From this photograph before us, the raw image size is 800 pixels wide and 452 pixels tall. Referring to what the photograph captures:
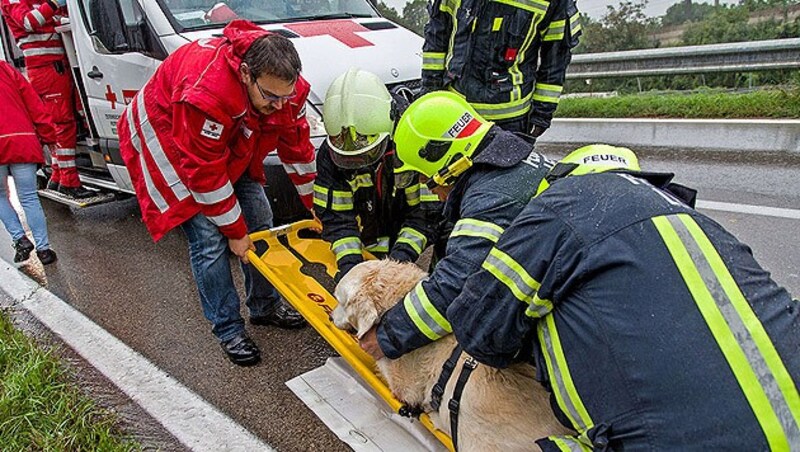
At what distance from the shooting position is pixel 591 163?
5.97 ft

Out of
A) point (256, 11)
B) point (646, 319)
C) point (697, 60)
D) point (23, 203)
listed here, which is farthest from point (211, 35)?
point (697, 60)

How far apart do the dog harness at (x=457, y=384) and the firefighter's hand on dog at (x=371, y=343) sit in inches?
11.5

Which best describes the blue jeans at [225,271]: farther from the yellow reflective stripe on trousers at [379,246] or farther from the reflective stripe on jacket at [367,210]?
the yellow reflective stripe on trousers at [379,246]

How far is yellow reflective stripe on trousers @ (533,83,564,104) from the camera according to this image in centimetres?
379

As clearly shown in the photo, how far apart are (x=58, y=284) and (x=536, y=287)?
4.30 m

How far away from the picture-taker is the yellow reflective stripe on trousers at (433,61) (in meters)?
3.80

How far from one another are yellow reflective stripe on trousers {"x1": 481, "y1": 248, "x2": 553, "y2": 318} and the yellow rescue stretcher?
36.6 inches

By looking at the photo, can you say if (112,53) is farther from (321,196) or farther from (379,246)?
(379,246)

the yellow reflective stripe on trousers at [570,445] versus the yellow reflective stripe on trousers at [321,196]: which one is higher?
the yellow reflective stripe on trousers at [321,196]

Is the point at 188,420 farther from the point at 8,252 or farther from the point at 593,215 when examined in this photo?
the point at 8,252

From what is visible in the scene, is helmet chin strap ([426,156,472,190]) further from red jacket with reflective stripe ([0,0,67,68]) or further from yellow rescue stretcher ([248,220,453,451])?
red jacket with reflective stripe ([0,0,67,68])

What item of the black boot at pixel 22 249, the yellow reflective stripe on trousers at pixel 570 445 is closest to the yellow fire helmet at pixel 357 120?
the yellow reflective stripe on trousers at pixel 570 445

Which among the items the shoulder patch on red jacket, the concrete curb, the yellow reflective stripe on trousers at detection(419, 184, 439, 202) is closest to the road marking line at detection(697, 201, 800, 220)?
the concrete curb

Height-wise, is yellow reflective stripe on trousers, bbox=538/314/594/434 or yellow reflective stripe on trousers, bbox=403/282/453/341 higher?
yellow reflective stripe on trousers, bbox=538/314/594/434
